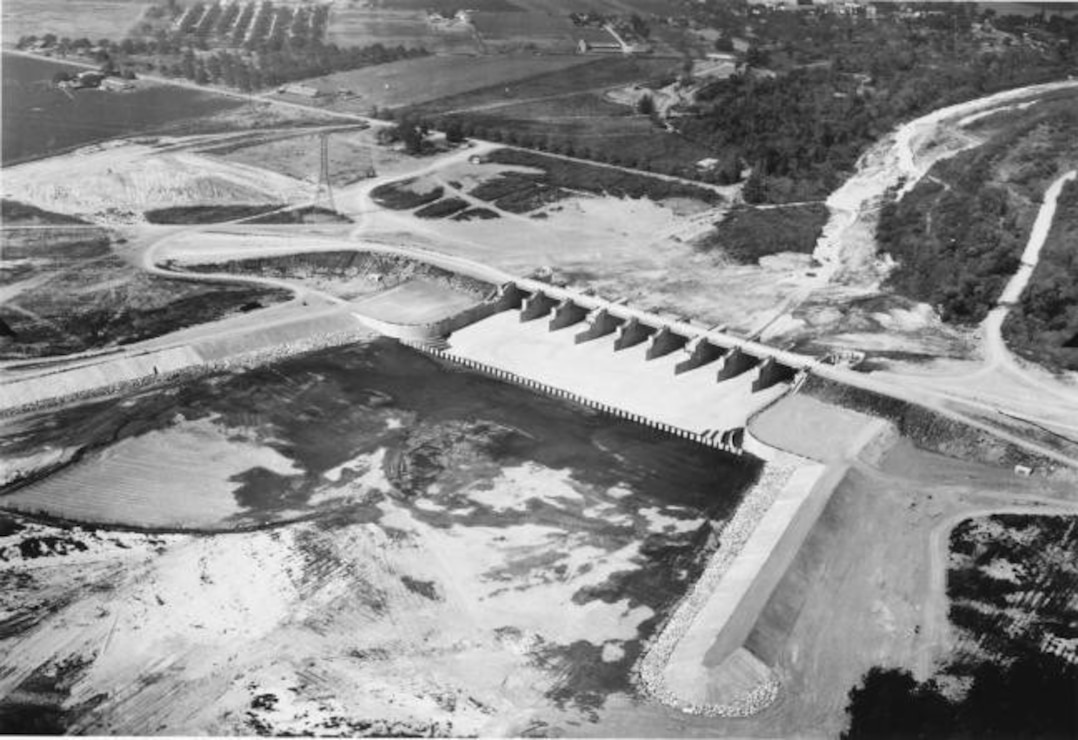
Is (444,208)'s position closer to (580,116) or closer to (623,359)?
(623,359)

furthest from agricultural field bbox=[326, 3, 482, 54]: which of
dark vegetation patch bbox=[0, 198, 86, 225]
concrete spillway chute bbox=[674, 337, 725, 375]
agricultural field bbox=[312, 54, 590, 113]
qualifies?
concrete spillway chute bbox=[674, 337, 725, 375]

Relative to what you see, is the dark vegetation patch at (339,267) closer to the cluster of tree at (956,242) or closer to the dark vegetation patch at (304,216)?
the dark vegetation patch at (304,216)

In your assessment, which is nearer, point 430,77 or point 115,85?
point 115,85

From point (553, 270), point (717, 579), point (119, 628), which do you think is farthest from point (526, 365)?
point (119, 628)

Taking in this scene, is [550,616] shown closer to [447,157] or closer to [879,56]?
[447,157]

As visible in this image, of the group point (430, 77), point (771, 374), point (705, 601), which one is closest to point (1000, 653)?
point (705, 601)

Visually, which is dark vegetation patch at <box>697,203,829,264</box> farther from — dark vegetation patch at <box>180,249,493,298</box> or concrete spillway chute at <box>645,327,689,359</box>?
dark vegetation patch at <box>180,249,493,298</box>
